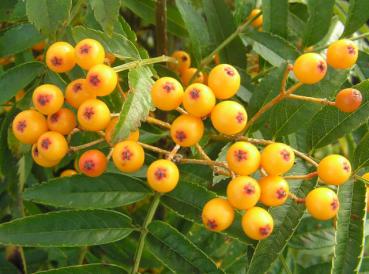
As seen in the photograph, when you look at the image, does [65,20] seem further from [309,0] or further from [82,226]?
[309,0]

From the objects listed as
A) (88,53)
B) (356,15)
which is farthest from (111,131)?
(356,15)

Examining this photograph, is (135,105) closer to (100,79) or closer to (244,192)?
(100,79)

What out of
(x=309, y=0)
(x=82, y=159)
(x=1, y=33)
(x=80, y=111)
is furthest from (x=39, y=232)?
(x=309, y=0)

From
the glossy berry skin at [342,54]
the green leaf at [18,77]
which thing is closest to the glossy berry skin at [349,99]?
the glossy berry skin at [342,54]

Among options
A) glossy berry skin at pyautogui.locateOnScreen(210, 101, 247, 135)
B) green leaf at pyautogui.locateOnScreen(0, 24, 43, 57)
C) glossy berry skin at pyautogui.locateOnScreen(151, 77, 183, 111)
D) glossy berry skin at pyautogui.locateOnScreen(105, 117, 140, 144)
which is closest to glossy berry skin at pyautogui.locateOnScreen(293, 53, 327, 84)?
glossy berry skin at pyautogui.locateOnScreen(210, 101, 247, 135)

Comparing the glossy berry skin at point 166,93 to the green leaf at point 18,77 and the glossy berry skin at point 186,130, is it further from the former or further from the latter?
the green leaf at point 18,77

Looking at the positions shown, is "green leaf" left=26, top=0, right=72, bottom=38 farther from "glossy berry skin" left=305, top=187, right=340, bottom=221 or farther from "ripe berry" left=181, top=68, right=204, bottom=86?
"glossy berry skin" left=305, top=187, right=340, bottom=221
